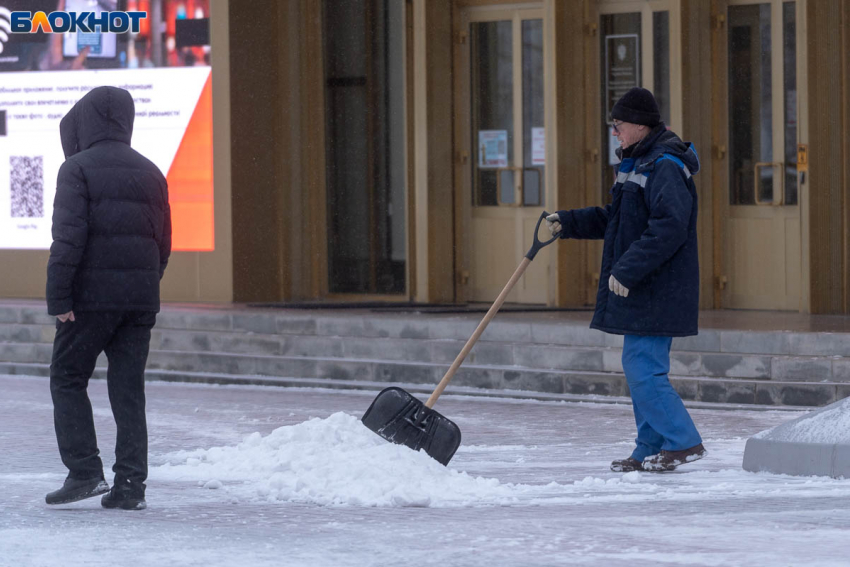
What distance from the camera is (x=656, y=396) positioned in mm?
6961

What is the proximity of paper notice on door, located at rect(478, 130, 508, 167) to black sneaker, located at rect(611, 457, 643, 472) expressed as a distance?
7.19 meters

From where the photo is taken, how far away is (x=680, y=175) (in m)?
6.98

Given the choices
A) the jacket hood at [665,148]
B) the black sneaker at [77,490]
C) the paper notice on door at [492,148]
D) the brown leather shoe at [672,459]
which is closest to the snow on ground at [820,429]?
the brown leather shoe at [672,459]

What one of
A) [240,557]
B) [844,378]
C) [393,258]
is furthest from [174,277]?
[240,557]

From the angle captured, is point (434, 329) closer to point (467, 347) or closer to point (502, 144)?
point (502, 144)

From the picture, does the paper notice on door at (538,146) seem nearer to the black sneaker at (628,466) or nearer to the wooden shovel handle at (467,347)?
the wooden shovel handle at (467,347)

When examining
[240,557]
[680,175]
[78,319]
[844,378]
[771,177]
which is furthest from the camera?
[771,177]

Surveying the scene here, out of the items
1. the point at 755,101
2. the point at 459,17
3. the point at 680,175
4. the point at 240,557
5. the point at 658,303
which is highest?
the point at 459,17

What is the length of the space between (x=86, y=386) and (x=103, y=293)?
430mm

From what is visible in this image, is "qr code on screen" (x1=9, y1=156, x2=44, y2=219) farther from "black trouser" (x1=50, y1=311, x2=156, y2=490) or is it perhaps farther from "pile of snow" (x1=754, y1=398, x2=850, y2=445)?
"pile of snow" (x1=754, y1=398, x2=850, y2=445)

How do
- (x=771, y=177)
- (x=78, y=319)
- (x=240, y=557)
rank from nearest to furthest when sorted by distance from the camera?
1. (x=240, y=557)
2. (x=78, y=319)
3. (x=771, y=177)

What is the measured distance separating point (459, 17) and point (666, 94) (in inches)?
86.7

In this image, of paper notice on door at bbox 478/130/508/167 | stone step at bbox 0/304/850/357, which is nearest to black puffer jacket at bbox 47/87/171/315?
stone step at bbox 0/304/850/357

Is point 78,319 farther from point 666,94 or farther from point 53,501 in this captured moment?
point 666,94
